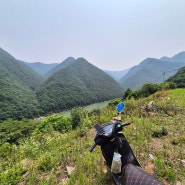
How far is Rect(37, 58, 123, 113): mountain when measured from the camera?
6538 centimetres

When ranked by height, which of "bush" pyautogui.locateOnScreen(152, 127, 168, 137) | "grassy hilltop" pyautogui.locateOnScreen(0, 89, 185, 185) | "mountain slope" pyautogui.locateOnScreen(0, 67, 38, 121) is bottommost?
"mountain slope" pyautogui.locateOnScreen(0, 67, 38, 121)

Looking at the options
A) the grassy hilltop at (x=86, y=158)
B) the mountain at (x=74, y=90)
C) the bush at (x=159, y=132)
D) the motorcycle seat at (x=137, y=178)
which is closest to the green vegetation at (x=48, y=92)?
the mountain at (x=74, y=90)

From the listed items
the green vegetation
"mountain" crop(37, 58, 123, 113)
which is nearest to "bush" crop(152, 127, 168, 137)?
the green vegetation

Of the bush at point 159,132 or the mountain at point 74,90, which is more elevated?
the bush at point 159,132

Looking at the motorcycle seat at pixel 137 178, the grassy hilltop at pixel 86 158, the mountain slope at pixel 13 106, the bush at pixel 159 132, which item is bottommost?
the mountain slope at pixel 13 106

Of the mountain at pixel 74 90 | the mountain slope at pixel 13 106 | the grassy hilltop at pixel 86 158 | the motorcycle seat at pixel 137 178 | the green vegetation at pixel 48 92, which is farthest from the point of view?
the mountain at pixel 74 90

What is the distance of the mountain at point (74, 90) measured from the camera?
214ft

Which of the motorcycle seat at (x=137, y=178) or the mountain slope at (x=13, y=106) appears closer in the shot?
the motorcycle seat at (x=137, y=178)

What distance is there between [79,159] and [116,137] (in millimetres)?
1571

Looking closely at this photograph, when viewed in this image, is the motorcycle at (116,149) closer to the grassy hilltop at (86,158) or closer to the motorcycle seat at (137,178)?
the motorcycle seat at (137,178)

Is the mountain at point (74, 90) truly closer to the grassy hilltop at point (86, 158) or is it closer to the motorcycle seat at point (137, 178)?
the grassy hilltop at point (86, 158)

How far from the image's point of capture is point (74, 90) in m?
85.6

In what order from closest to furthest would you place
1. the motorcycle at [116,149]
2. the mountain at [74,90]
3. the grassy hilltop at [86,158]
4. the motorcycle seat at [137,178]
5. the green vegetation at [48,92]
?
1. the motorcycle seat at [137,178]
2. the motorcycle at [116,149]
3. the grassy hilltop at [86,158]
4. the green vegetation at [48,92]
5. the mountain at [74,90]

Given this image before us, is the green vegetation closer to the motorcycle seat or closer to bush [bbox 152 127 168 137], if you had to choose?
bush [bbox 152 127 168 137]
